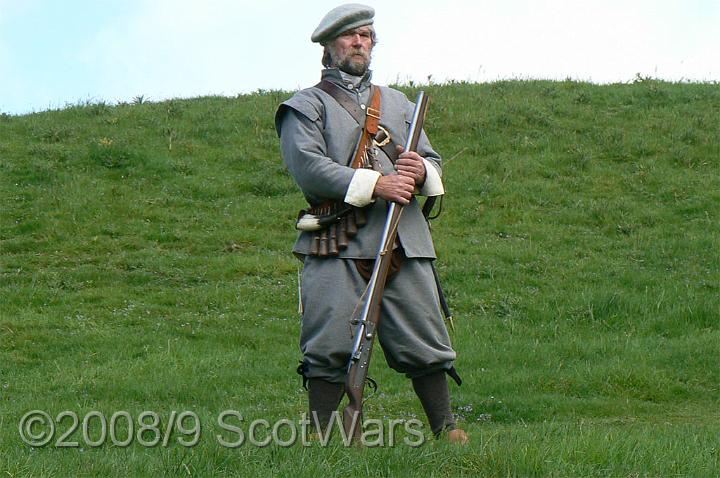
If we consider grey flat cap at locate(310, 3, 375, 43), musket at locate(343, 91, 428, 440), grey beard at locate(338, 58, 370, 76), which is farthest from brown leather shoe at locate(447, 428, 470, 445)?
grey flat cap at locate(310, 3, 375, 43)

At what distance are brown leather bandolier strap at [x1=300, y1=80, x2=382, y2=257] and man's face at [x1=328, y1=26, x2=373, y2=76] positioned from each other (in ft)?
0.42

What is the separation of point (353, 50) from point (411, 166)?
0.72 m

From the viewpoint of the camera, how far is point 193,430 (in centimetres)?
554

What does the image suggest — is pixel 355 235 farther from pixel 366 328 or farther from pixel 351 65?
pixel 351 65

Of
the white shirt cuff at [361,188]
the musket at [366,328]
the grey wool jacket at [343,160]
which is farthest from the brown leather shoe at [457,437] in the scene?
the white shirt cuff at [361,188]

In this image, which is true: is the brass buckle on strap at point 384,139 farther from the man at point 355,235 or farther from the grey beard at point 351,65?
the grey beard at point 351,65

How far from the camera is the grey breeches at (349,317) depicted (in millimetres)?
5559

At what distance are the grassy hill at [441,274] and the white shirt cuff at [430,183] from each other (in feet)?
4.24

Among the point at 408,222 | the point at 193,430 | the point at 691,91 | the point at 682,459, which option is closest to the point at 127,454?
the point at 193,430

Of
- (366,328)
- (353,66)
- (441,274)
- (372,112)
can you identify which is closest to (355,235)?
(366,328)

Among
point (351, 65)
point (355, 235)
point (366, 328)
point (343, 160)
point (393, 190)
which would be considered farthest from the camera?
point (351, 65)

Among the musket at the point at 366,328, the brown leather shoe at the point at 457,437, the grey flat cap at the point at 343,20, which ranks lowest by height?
the brown leather shoe at the point at 457,437

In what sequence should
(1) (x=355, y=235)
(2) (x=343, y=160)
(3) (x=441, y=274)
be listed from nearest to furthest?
(1) (x=355, y=235), (2) (x=343, y=160), (3) (x=441, y=274)

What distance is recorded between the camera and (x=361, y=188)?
5512 mm
